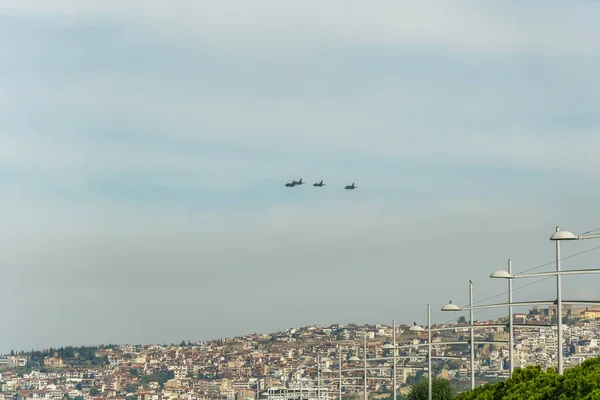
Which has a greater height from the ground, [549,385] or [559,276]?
[559,276]

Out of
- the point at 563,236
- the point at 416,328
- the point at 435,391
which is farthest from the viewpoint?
the point at 435,391

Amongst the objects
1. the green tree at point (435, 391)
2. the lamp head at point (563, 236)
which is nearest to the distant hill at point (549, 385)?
the lamp head at point (563, 236)

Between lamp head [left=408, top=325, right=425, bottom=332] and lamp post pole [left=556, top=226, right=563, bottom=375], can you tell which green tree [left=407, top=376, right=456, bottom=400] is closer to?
lamp head [left=408, top=325, right=425, bottom=332]

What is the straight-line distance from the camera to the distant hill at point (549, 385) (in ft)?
120

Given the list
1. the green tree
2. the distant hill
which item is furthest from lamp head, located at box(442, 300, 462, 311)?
the green tree

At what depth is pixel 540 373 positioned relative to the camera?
4541 cm

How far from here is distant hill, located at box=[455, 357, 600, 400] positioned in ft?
120

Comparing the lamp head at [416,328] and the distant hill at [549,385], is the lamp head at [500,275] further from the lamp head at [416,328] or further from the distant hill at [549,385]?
the lamp head at [416,328]

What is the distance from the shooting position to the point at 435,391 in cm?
9744

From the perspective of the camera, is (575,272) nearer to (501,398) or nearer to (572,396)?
(572,396)

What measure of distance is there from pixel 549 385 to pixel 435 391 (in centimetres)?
5778

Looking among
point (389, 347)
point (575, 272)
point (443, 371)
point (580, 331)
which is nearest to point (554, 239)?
point (575, 272)

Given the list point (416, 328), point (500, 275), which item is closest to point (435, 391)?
point (416, 328)

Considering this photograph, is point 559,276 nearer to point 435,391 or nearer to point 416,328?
point 416,328
